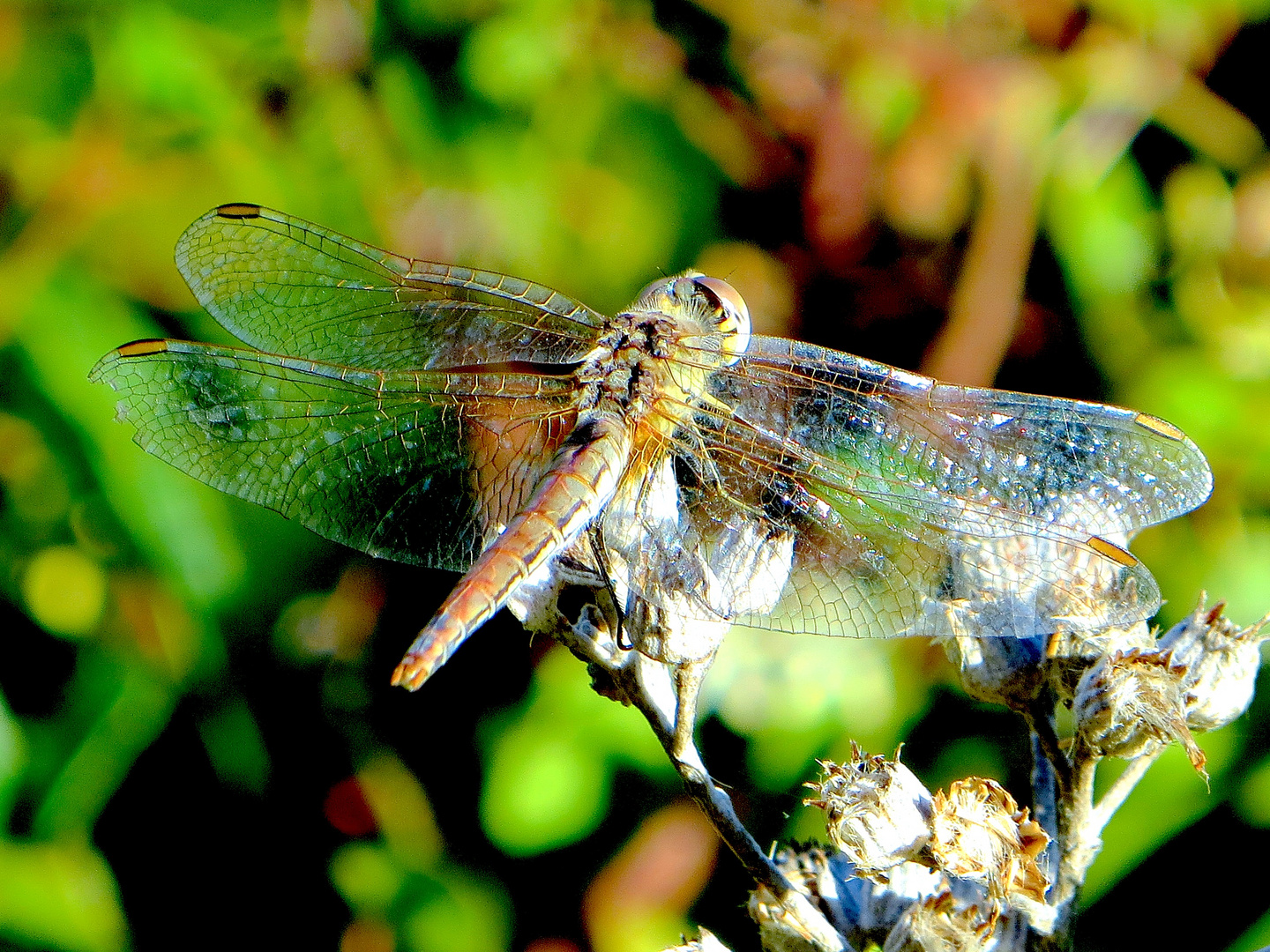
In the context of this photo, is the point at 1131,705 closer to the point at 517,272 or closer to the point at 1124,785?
the point at 1124,785

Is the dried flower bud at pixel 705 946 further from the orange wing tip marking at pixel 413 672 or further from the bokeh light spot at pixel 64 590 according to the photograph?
the bokeh light spot at pixel 64 590

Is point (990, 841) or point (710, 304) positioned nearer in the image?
point (990, 841)

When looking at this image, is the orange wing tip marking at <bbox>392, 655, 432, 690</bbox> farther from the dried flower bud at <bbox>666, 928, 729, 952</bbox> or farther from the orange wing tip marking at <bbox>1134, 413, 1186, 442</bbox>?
the orange wing tip marking at <bbox>1134, 413, 1186, 442</bbox>

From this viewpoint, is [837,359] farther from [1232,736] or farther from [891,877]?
[1232,736]

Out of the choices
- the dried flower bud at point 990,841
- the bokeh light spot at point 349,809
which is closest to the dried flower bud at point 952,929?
the dried flower bud at point 990,841

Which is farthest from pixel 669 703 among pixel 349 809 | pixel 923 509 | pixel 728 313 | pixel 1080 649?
pixel 349 809

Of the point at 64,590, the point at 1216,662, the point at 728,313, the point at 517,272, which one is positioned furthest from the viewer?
the point at 517,272
